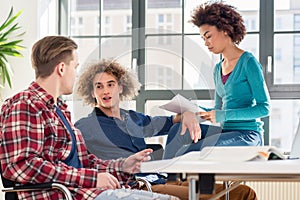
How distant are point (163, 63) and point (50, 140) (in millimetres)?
2724

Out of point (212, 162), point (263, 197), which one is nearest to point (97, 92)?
point (212, 162)

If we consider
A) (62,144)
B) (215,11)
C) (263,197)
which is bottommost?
(263,197)

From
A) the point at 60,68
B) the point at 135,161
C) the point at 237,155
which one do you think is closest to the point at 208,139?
the point at 135,161

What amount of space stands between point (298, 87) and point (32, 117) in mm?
3073

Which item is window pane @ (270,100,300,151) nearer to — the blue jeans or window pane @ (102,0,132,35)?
window pane @ (102,0,132,35)

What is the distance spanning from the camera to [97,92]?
3174 millimetres

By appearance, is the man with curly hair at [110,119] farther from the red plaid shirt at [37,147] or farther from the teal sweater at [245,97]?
the red plaid shirt at [37,147]

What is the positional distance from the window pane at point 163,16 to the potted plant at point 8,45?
3.34 feet

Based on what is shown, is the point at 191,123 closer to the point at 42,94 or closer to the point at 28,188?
the point at 42,94

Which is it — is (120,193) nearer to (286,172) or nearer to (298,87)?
(286,172)

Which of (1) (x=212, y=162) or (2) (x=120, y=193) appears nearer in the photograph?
(1) (x=212, y=162)

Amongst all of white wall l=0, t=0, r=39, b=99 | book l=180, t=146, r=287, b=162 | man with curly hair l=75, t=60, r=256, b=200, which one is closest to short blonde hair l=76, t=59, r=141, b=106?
man with curly hair l=75, t=60, r=256, b=200

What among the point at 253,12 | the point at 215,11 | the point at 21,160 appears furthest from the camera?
the point at 253,12

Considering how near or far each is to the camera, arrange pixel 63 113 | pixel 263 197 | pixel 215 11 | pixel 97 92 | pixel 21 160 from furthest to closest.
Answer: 1. pixel 263 197
2. pixel 215 11
3. pixel 97 92
4. pixel 63 113
5. pixel 21 160
